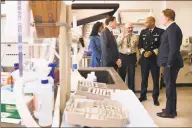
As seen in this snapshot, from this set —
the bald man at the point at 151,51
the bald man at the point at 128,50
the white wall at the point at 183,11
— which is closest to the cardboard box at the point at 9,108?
the bald man at the point at 151,51

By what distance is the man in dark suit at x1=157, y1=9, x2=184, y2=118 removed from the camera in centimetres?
307

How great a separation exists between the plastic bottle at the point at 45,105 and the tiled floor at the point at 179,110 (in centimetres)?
228

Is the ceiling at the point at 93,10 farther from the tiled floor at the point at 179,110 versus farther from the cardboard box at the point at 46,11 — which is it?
the tiled floor at the point at 179,110

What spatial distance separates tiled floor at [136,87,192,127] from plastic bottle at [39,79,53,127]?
2.28 metres

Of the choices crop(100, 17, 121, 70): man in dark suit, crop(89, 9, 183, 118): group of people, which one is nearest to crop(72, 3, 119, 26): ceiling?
crop(89, 9, 183, 118): group of people

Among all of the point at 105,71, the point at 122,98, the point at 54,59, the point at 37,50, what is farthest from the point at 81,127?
the point at 105,71

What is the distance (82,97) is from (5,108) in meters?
0.38

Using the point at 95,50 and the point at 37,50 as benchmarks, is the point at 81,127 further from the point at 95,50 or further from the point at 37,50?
the point at 95,50

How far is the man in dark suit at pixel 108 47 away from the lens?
3.60 metres

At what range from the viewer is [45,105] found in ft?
3.39

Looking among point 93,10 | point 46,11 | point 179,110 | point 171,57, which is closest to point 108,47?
point 171,57

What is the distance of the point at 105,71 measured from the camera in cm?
263

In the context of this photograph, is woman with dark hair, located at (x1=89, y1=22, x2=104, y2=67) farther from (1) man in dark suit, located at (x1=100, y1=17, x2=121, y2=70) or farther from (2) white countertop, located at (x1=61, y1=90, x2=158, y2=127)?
(2) white countertop, located at (x1=61, y1=90, x2=158, y2=127)

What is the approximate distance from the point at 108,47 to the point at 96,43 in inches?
8.9
